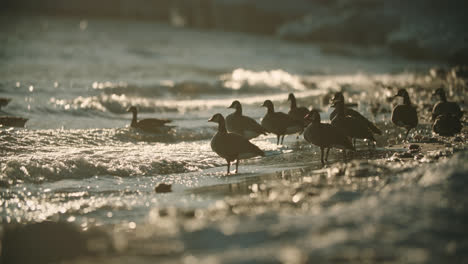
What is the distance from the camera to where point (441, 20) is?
1682 inches

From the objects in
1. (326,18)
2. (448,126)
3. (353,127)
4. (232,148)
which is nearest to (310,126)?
(353,127)

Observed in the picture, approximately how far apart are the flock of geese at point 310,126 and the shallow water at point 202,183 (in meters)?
0.35

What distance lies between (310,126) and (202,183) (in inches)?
111

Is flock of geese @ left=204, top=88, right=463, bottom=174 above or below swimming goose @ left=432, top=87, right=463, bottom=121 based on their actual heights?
below

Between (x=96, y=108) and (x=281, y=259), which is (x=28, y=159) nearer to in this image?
(x=281, y=259)

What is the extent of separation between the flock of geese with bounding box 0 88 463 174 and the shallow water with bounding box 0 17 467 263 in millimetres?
351

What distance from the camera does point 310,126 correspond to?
11.9 m

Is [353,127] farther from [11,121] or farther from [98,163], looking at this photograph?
[11,121]

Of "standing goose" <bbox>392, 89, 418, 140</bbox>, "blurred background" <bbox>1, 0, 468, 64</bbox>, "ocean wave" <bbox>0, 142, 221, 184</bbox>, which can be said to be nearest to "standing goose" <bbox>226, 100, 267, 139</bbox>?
"ocean wave" <bbox>0, 142, 221, 184</bbox>

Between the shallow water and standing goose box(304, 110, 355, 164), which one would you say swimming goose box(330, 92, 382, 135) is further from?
standing goose box(304, 110, 355, 164)

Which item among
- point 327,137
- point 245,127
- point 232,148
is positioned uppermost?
point 245,127

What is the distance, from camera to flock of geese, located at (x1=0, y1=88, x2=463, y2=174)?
11.5 meters

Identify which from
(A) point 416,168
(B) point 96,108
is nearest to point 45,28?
(B) point 96,108

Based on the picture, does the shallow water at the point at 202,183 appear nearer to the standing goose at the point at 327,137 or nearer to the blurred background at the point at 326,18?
the standing goose at the point at 327,137
